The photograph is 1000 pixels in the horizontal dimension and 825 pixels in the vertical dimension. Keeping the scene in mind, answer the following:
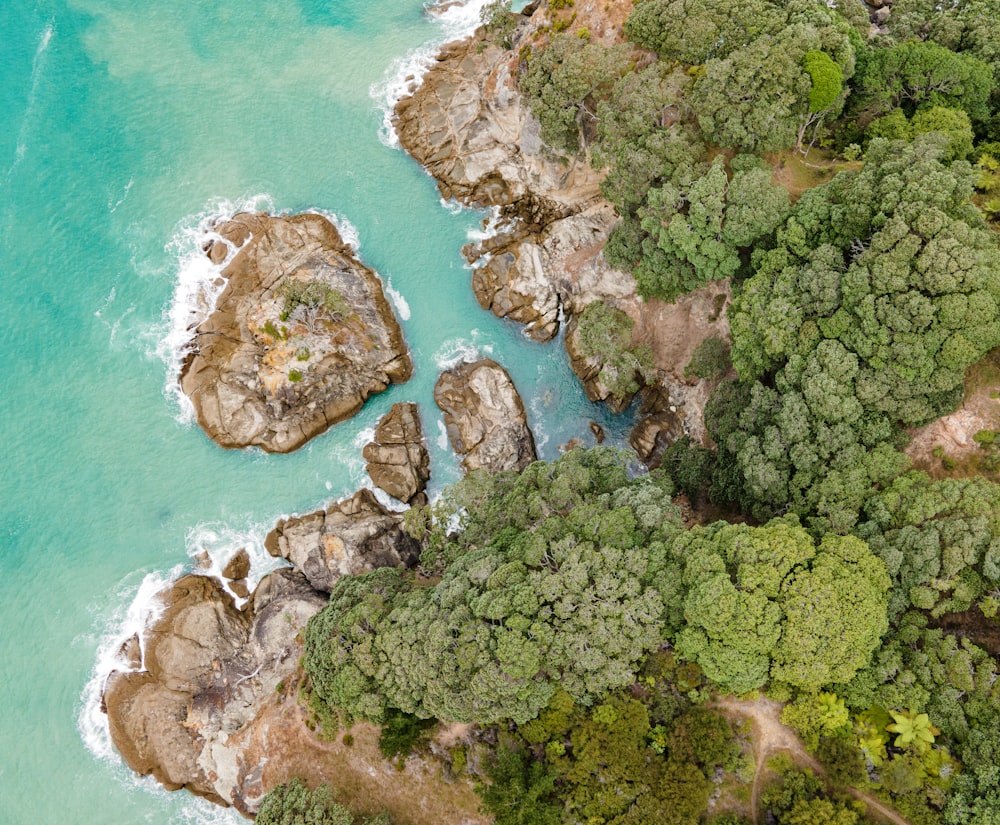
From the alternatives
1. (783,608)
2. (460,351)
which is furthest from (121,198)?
(783,608)

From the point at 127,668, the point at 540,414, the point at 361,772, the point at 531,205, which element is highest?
the point at 531,205

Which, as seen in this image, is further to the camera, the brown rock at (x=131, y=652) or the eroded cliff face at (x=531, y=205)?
the eroded cliff face at (x=531, y=205)

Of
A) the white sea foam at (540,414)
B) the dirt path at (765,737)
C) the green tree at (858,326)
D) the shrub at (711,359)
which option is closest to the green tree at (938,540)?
the green tree at (858,326)

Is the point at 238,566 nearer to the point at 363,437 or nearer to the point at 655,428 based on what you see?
the point at 363,437

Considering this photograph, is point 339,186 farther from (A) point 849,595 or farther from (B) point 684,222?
(A) point 849,595

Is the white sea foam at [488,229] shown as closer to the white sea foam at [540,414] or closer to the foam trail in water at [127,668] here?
the white sea foam at [540,414]

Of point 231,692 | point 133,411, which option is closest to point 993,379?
point 231,692

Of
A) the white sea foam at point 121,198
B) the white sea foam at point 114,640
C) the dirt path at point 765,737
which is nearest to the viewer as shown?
the dirt path at point 765,737
